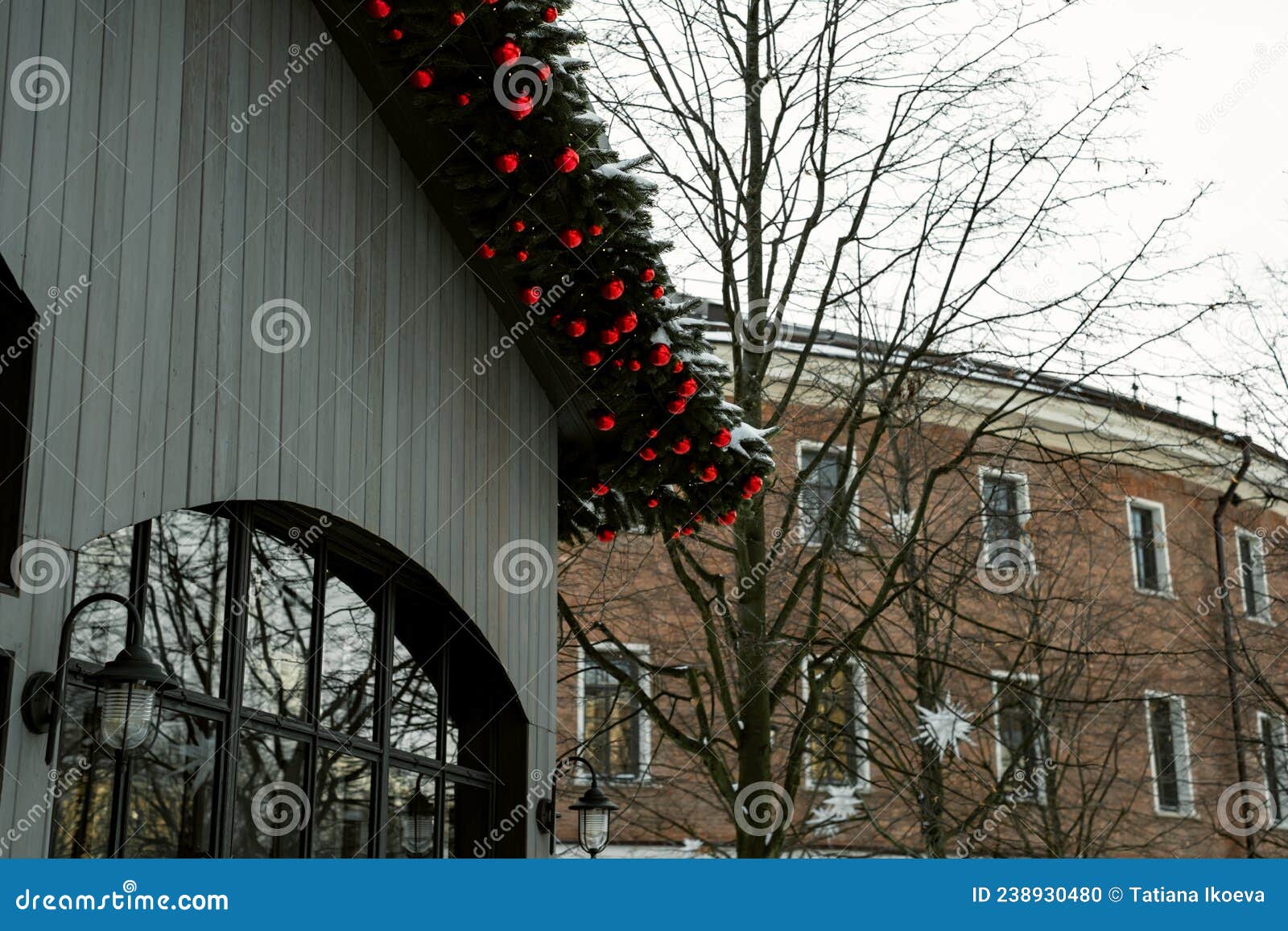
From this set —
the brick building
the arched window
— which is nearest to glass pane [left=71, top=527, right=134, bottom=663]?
the arched window

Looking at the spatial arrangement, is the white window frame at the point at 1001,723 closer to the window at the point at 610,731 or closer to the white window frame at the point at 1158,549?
the white window frame at the point at 1158,549

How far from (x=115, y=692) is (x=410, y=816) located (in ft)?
10.7

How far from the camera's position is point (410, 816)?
709 centimetres

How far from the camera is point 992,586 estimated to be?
1648 cm

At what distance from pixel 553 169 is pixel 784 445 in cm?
1090

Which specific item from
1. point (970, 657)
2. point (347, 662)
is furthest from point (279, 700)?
point (970, 657)

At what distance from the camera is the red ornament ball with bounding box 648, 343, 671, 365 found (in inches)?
293

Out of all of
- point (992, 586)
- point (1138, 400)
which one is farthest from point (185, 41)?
point (992, 586)

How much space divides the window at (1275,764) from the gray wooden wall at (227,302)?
14.9 meters

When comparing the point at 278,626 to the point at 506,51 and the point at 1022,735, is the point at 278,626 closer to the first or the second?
the point at 506,51

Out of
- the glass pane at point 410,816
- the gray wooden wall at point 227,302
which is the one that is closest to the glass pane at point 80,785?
the gray wooden wall at point 227,302

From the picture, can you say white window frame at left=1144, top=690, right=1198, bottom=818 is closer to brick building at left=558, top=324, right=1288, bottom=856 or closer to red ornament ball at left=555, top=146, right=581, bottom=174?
brick building at left=558, top=324, right=1288, bottom=856

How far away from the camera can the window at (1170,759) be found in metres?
22.7

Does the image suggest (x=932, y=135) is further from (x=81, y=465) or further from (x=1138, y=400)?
(x=81, y=465)
